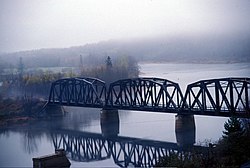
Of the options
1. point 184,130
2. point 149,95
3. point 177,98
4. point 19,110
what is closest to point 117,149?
point 184,130

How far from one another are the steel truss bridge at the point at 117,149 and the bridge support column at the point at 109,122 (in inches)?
41.1

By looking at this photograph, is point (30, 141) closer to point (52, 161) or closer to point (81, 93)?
point (52, 161)

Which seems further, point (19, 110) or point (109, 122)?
point (19, 110)

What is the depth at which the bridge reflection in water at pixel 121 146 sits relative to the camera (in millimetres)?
24475

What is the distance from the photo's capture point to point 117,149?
27.7 metres

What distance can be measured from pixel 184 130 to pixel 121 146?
412 centimetres

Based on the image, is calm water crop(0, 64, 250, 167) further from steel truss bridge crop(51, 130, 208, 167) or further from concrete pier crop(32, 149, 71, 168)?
concrete pier crop(32, 149, 71, 168)

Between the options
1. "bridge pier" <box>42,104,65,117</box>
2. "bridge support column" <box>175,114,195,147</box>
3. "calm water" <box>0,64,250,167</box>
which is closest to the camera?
"calm water" <box>0,64,250,167</box>

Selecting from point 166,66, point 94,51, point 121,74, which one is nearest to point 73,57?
point 94,51

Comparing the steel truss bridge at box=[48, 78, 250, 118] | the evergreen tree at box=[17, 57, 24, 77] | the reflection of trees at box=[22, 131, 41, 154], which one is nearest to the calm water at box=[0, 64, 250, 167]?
the reflection of trees at box=[22, 131, 41, 154]

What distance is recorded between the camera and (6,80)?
6100cm

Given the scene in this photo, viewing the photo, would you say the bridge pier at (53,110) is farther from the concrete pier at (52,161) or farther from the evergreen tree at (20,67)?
the concrete pier at (52,161)

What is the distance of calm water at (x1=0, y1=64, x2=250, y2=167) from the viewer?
87.1ft

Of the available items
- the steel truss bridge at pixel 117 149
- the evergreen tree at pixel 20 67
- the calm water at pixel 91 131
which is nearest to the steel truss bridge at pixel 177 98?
the calm water at pixel 91 131
